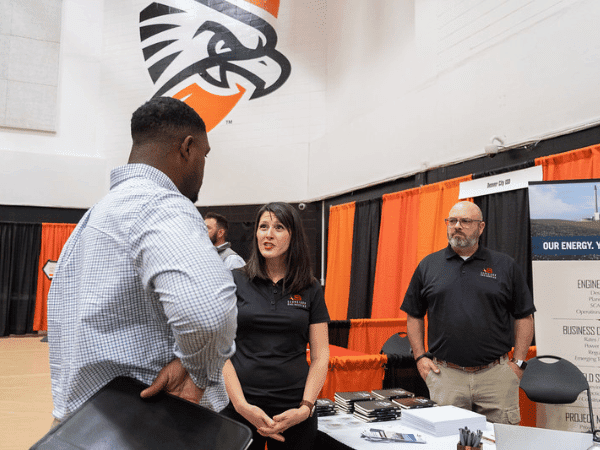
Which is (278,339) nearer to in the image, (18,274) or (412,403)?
(412,403)

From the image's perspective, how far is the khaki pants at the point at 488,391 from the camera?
266cm

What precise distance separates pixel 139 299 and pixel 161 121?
14.8 inches

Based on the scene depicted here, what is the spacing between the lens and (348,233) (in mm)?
7859

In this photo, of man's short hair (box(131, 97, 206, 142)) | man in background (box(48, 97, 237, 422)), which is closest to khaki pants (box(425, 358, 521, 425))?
man in background (box(48, 97, 237, 422))

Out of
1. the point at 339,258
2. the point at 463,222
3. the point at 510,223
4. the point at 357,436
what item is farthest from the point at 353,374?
the point at 339,258

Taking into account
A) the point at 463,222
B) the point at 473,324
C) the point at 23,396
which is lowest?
the point at 23,396

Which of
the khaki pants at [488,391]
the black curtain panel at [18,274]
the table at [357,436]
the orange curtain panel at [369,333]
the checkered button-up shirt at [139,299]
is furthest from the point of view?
the black curtain panel at [18,274]

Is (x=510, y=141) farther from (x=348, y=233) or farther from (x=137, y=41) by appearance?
(x=137, y=41)

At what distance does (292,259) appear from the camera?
195 centimetres

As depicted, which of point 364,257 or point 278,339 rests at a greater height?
point 364,257

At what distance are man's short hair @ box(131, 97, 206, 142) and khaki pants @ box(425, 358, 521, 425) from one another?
222cm

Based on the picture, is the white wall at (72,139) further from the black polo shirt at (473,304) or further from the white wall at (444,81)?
the black polo shirt at (473,304)

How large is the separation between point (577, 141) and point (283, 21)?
657 cm

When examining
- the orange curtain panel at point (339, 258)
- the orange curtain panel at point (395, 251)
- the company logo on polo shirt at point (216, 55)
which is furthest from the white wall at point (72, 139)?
the orange curtain panel at point (395, 251)
